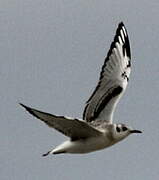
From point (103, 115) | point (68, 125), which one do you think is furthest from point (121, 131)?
point (68, 125)

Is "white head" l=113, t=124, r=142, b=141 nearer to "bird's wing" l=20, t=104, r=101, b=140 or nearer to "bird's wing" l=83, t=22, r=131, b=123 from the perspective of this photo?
"bird's wing" l=20, t=104, r=101, b=140

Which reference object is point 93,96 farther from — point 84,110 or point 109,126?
point 109,126

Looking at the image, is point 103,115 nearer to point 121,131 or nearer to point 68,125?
point 121,131

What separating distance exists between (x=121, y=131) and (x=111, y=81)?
2.55 meters

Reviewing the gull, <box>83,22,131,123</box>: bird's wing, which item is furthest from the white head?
<box>83,22,131,123</box>: bird's wing

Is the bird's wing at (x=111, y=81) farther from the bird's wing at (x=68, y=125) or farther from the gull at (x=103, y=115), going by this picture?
the bird's wing at (x=68, y=125)

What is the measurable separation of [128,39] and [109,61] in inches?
43.1

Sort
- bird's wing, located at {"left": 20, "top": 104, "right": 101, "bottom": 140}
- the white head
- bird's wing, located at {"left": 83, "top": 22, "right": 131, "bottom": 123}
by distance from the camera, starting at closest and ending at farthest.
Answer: bird's wing, located at {"left": 20, "top": 104, "right": 101, "bottom": 140} → the white head → bird's wing, located at {"left": 83, "top": 22, "right": 131, "bottom": 123}

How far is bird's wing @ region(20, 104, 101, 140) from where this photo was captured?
13164 millimetres

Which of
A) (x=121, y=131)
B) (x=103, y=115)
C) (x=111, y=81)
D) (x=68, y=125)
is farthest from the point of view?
(x=111, y=81)

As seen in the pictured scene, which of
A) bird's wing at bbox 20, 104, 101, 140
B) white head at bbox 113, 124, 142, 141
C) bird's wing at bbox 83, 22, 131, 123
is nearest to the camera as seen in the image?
bird's wing at bbox 20, 104, 101, 140

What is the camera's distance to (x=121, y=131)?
1498 centimetres

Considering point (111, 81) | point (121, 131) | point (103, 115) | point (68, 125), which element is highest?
point (111, 81)

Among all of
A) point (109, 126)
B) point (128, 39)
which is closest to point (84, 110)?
point (109, 126)
